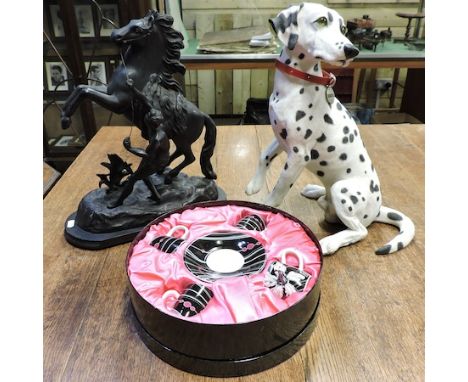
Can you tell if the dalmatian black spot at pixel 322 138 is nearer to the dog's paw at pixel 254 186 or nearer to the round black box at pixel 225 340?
the dog's paw at pixel 254 186

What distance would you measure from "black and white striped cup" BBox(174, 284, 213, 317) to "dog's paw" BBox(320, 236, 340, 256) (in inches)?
12.8

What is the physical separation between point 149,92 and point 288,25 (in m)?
0.31

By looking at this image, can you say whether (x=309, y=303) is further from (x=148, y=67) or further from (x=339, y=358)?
(x=148, y=67)

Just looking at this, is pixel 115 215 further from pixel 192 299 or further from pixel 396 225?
pixel 396 225

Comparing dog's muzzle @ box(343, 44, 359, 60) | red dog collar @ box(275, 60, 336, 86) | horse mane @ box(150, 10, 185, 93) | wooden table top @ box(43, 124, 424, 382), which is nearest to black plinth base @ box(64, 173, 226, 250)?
wooden table top @ box(43, 124, 424, 382)

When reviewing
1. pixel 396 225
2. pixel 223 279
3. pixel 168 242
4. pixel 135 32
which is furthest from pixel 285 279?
pixel 135 32

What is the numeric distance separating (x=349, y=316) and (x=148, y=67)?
2.07 feet

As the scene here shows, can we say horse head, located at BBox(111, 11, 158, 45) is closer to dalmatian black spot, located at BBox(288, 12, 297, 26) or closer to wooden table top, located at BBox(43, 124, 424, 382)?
dalmatian black spot, located at BBox(288, 12, 297, 26)

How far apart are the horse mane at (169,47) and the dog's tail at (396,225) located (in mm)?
573

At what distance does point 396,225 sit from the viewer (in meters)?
0.98

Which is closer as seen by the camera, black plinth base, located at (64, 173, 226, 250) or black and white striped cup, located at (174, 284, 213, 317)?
black and white striped cup, located at (174, 284, 213, 317)

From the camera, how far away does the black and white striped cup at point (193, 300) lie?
624mm

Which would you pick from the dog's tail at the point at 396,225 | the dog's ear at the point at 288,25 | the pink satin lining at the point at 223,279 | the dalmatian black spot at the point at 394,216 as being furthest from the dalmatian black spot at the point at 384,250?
the dog's ear at the point at 288,25

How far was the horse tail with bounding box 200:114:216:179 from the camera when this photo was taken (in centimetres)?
96
